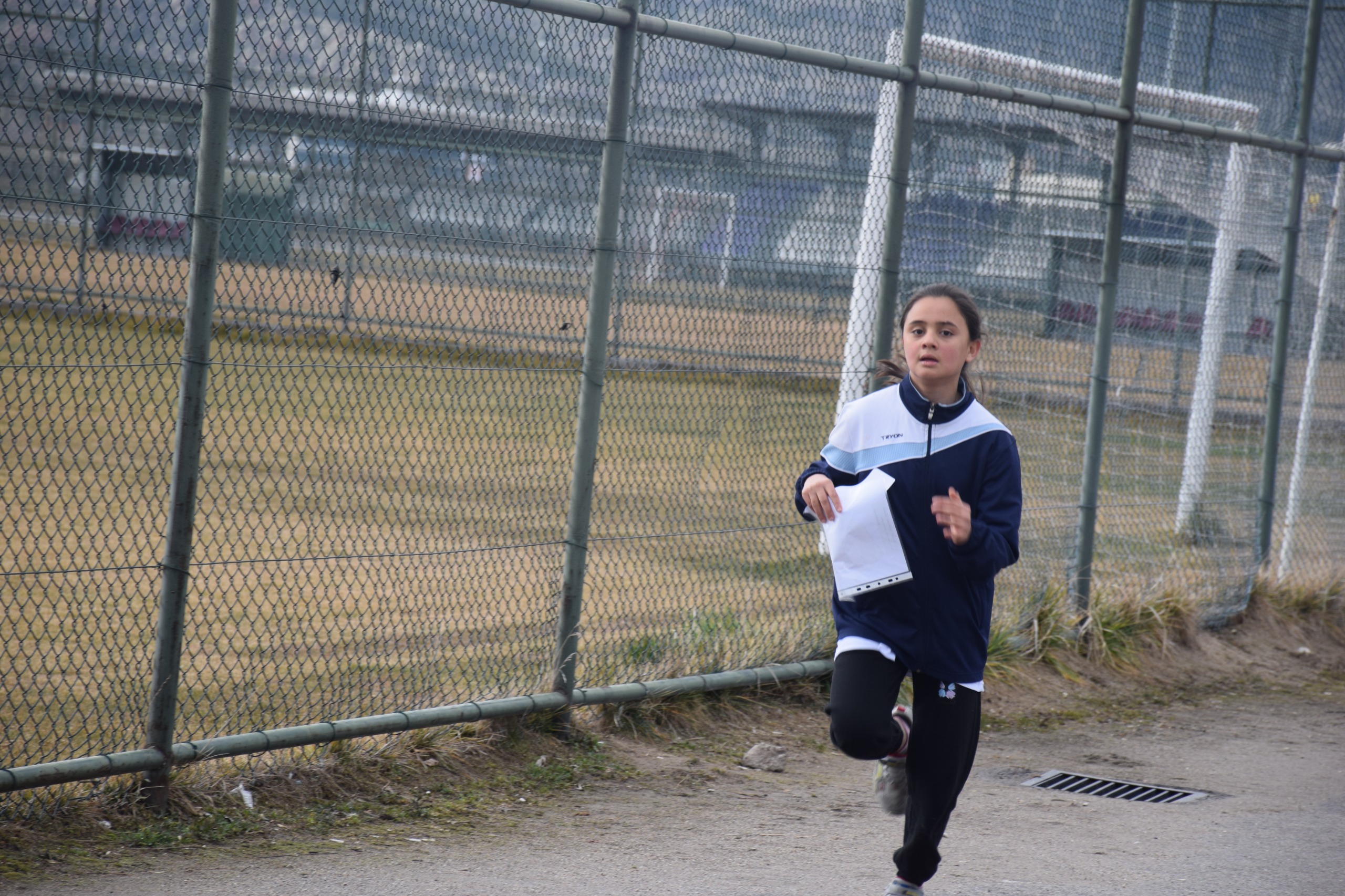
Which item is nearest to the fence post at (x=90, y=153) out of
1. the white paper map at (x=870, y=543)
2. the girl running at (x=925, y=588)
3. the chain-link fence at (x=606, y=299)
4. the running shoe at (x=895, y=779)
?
the chain-link fence at (x=606, y=299)

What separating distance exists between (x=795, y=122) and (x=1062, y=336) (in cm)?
214

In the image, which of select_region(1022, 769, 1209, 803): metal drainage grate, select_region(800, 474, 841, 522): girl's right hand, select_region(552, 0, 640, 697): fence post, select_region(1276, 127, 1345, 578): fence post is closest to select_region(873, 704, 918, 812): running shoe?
select_region(800, 474, 841, 522): girl's right hand

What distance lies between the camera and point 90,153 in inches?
152

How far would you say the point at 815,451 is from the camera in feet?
20.1

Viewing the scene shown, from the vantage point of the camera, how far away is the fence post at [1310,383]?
829 centimetres

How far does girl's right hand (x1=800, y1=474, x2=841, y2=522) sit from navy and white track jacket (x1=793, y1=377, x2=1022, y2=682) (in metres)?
0.08

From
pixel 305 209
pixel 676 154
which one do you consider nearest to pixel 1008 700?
pixel 676 154

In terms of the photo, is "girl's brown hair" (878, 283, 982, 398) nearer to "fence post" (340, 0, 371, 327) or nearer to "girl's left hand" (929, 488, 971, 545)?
Result: "girl's left hand" (929, 488, 971, 545)

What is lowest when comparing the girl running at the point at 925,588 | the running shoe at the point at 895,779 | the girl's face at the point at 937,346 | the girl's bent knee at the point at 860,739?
the running shoe at the point at 895,779

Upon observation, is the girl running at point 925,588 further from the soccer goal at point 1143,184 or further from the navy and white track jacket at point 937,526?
the soccer goal at point 1143,184

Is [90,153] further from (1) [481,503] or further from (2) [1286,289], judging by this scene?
(2) [1286,289]

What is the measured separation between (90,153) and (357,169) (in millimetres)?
792

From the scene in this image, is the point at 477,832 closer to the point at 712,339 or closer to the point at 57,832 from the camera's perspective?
the point at 57,832

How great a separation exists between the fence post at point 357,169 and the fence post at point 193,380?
0.40 meters
